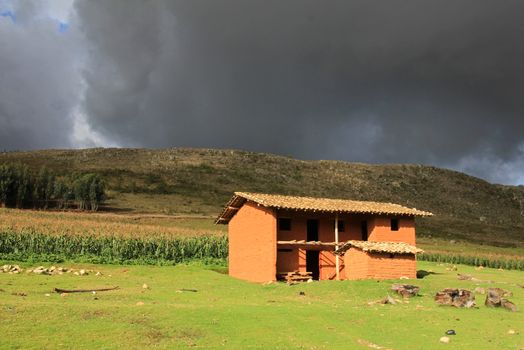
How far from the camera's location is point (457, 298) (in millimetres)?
25781

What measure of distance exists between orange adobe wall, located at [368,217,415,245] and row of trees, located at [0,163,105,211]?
222 ft

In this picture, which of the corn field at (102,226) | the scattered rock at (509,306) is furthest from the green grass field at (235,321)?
the corn field at (102,226)

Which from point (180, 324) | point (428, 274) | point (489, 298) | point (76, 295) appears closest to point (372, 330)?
point (180, 324)

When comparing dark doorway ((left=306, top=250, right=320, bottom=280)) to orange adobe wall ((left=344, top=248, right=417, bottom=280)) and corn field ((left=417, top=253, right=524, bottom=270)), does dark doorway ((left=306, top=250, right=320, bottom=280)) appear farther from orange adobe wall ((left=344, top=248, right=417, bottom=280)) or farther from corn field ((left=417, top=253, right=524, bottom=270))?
corn field ((left=417, top=253, right=524, bottom=270))

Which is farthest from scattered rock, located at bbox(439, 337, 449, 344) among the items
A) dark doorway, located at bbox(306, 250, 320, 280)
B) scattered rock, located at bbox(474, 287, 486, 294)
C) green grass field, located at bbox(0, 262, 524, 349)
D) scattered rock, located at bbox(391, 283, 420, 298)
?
dark doorway, located at bbox(306, 250, 320, 280)

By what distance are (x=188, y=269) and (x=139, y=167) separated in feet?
337

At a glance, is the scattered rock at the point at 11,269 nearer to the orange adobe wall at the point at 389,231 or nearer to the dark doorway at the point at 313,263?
the dark doorway at the point at 313,263

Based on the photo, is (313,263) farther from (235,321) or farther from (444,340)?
(444,340)

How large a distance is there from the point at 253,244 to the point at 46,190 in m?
72.4

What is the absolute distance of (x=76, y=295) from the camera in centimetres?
2550

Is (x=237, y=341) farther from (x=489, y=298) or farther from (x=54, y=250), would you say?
(x=54, y=250)

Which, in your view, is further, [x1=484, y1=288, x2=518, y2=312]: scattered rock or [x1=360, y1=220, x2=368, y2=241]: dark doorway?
[x1=360, y1=220, x2=368, y2=241]: dark doorway

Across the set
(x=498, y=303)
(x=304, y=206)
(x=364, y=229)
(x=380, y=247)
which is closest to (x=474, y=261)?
(x=364, y=229)

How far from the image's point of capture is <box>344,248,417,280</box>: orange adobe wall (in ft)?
122
